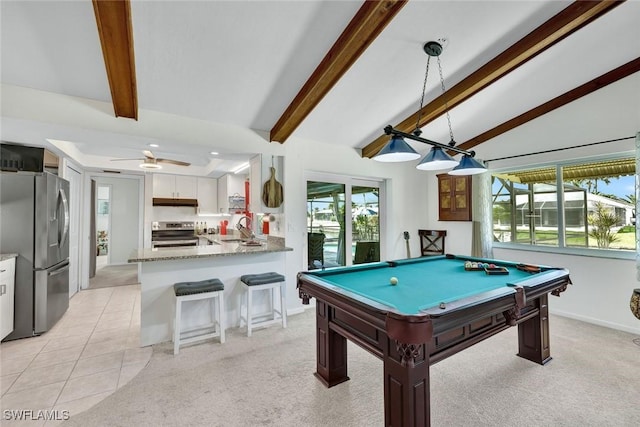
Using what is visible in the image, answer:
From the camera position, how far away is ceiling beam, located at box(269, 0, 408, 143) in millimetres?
2059

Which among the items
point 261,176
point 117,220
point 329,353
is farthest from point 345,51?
point 117,220

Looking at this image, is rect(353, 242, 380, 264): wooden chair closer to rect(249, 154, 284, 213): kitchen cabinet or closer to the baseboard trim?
rect(249, 154, 284, 213): kitchen cabinet

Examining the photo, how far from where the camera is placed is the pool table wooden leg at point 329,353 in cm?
229

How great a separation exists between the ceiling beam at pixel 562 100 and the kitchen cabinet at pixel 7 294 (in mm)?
6217

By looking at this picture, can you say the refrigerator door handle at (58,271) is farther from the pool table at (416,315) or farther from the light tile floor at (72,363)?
the pool table at (416,315)

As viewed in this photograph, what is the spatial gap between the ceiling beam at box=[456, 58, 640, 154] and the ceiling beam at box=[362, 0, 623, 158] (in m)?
1.23

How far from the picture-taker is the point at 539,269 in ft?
8.48

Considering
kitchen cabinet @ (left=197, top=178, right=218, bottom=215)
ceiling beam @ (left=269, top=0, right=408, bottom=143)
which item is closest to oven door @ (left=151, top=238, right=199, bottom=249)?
kitchen cabinet @ (left=197, top=178, right=218, bottom=215)

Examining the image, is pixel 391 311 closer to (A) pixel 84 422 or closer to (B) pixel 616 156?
(A) pixel 84 422

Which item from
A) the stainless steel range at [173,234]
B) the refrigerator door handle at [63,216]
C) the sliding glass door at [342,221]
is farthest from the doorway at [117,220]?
the sliding glass door at [342,221]

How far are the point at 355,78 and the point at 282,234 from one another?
7.34ft

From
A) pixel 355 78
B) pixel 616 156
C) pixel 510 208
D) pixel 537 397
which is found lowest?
pixel 537 397

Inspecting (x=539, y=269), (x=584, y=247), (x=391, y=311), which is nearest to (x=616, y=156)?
(x=584, y=247)

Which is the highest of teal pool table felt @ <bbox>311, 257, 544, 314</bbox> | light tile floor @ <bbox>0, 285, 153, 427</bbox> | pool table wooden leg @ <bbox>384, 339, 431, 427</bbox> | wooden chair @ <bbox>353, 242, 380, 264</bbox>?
teal pool table felt @ <bbox>311, 257, 544, 314</bbox>
